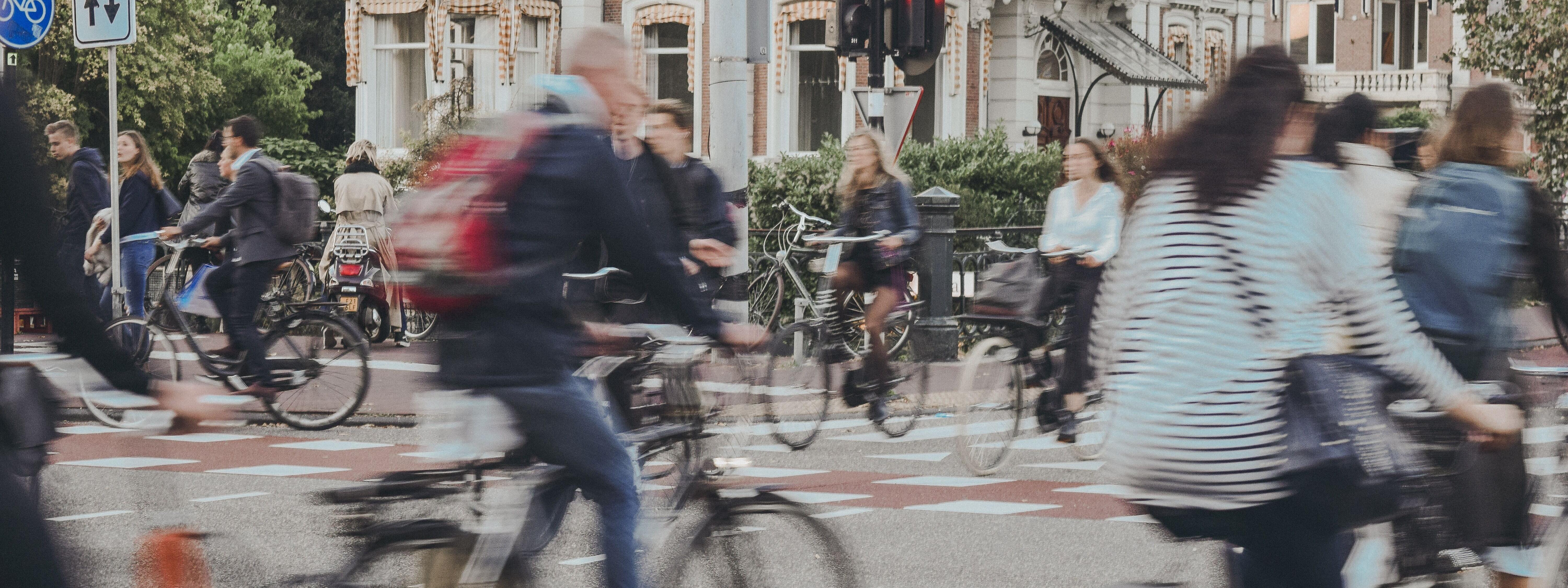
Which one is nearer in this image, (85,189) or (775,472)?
(775,472)

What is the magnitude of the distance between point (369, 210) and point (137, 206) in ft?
9.76

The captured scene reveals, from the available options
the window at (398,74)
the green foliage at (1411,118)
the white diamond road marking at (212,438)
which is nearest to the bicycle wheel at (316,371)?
the white diamond road marking at (212,438)

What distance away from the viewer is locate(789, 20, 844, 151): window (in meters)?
26.1

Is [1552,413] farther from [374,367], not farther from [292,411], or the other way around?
[374,367]

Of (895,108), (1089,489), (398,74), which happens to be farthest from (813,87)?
(1089,489)

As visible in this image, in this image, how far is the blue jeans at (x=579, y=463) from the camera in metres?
3.87

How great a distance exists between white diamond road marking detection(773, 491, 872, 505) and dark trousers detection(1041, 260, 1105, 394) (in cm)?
156

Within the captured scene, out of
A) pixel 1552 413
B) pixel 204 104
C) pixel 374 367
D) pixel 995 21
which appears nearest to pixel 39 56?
pixel 204 104

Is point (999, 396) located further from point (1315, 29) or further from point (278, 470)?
point (1315, 29)

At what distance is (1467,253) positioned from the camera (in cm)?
473

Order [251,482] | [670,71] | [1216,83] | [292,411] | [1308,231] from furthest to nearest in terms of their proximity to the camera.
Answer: [670,71] → [292,411] → [251,482] → [1216,83] → [1308,231]

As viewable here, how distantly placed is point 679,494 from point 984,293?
507 centimetres

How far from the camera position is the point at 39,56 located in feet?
128

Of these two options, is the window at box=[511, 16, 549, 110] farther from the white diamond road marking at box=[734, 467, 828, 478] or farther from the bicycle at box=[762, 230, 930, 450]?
the white diamond road marking at box=[734, 467, 828, 478]
